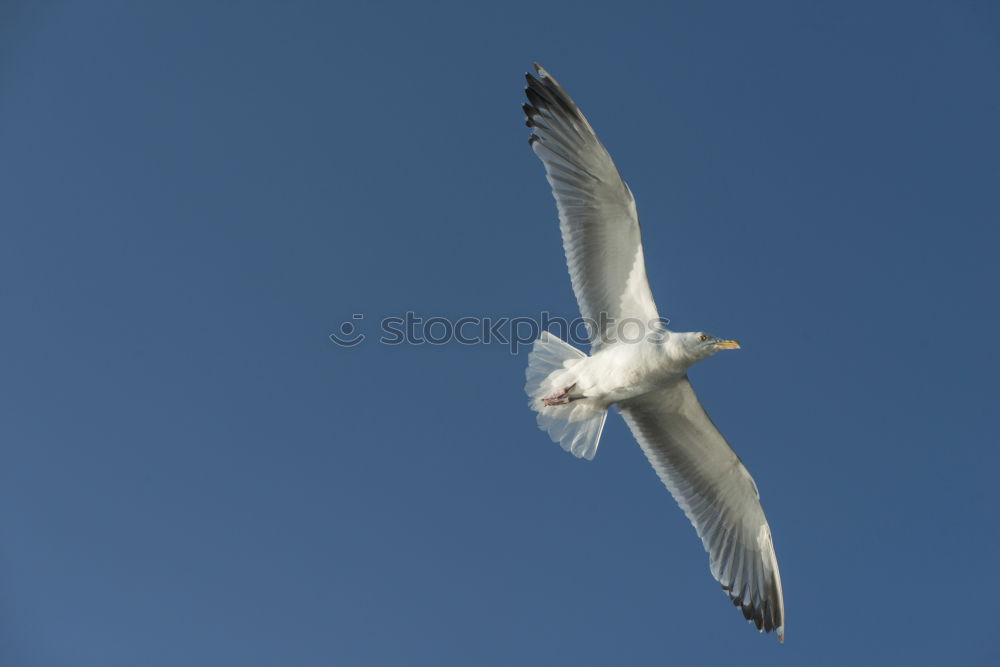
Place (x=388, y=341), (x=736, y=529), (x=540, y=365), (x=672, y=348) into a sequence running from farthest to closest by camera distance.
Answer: (x=388, y=341)
(x=736, y=529)
(x=540, y=365)
(x=672, y=348)

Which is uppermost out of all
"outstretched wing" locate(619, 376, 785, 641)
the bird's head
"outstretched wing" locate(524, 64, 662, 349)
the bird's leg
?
"outstretched wing" locate(524, 64, 662, 349)

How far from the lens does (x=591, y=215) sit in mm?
6820

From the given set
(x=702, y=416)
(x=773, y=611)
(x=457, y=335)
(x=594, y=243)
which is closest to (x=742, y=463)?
(x=702, y=416)

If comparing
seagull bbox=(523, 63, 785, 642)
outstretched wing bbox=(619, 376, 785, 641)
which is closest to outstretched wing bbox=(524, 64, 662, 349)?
seagull bbox=(523, 63, 785, 642)

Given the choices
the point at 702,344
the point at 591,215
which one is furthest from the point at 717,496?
the point at 591,215

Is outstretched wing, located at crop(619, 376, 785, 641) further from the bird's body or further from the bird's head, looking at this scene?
the bird's head

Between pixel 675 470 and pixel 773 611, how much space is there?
5.53ft

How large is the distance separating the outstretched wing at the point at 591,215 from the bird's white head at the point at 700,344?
487 mm

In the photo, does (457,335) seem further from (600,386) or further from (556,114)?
Answer: (556,114)

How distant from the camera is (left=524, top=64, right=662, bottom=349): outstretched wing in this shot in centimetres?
673

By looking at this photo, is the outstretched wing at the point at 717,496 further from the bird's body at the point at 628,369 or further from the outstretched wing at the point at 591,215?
the outstretched wing at the point at 591,215

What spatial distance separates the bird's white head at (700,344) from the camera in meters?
6.54

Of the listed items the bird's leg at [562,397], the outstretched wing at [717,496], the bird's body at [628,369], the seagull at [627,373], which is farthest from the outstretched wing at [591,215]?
the outstretched wing at [717,496]

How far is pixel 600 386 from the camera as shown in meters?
6.80
